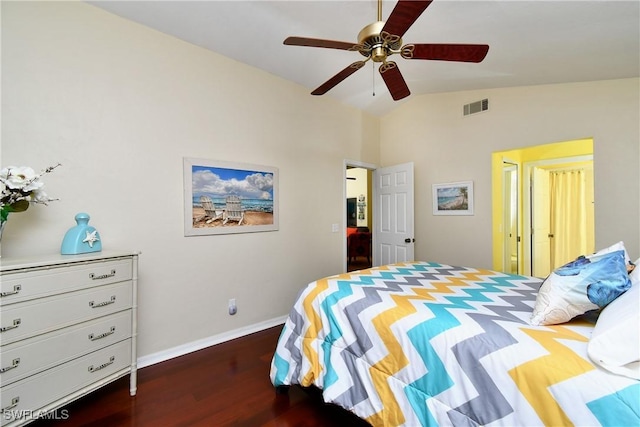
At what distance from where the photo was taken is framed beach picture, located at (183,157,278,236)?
102 inches

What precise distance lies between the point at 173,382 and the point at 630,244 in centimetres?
407

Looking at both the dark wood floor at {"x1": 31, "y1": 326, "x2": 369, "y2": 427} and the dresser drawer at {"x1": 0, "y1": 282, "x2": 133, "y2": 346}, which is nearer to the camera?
the dresser drawer at {"x1": 0, "y1": 282, "x2": 133, "y2": 346}

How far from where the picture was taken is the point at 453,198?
3.71 m

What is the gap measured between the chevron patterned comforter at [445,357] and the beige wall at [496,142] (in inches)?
56.8

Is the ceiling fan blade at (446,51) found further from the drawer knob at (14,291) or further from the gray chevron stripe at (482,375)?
the drawer knob at (14,291)

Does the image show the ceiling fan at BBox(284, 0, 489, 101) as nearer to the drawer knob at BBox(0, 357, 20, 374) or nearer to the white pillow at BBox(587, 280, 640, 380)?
the white pillow at BBox(587, 280, 640, 380)

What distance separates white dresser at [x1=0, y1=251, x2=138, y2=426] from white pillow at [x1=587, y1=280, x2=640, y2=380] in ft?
7.92

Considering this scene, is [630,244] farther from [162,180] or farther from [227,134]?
[162,180]

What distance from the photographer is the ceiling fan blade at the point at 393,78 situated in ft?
5.96

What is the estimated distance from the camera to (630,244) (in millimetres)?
2514

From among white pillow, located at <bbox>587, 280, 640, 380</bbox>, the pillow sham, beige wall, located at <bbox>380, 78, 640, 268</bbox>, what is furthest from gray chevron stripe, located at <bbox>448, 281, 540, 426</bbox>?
beige wall, located at <bbox>380, 78, 640, 268</bbox>

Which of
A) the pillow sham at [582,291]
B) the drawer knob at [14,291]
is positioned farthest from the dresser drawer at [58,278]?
the pillow sham at [582,291]

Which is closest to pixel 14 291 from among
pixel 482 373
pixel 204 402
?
pixel 204 402

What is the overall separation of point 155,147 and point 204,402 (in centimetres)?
202
